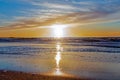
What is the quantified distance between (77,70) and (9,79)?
5.81m

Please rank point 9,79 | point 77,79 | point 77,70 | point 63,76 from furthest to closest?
point 77,70
point 63,76
point 77,79
point 9,79

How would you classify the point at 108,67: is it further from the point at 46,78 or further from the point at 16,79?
the point at 16,79

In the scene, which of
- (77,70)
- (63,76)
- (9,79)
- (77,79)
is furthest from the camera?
(77,70)

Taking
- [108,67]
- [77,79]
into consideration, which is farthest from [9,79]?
[108,67]

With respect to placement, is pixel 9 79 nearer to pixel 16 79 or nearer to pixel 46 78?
pixel 16 79

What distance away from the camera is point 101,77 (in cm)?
1498

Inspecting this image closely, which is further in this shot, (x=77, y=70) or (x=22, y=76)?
(x=77, y=70)

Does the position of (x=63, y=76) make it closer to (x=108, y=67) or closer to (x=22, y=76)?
(x=22, y=76)

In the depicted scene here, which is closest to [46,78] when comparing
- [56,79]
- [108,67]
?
[56,79]

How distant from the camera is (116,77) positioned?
1485 centimetres

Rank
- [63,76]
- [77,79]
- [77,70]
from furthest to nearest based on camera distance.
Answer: [77,70] < [63,76] < [77,79]

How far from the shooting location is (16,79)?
45.7ft

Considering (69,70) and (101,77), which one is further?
(69,70)

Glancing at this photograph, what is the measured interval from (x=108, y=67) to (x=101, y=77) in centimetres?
416
